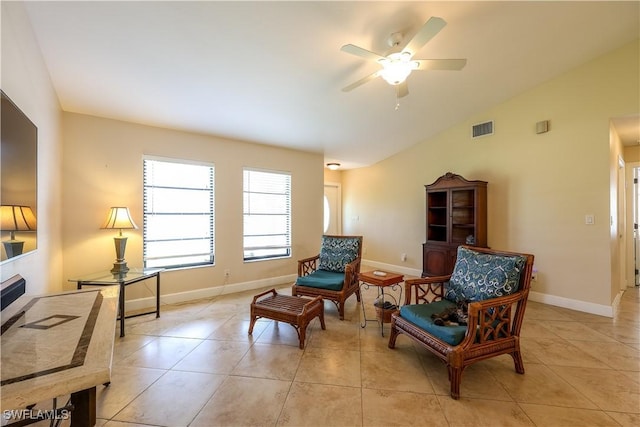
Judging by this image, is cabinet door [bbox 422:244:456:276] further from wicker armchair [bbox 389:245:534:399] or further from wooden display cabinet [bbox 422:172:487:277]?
wicker armchair [bbox 389:245:534:399]

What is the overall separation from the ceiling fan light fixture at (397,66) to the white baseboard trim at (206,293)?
3.61m

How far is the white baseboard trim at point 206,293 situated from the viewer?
3584 mm

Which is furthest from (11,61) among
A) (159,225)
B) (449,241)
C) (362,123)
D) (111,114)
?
(449,241)

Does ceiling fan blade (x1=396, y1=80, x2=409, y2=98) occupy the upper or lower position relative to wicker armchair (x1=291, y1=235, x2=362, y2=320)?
upper

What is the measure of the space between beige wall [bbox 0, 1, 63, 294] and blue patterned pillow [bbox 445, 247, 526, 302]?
3.17m

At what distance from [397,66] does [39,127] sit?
9.79 feet

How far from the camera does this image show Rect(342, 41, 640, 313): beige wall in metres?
3.32

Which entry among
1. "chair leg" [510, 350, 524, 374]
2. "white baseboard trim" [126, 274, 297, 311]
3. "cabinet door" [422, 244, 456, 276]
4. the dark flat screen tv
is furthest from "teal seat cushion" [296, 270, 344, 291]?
the dark flat screen tv

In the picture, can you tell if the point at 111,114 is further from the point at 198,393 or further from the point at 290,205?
the point at 198,393

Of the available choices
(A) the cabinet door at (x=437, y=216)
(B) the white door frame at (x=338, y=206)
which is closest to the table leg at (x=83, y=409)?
(A) the cabinet door at (x=437, y=216)

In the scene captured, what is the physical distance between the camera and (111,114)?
10.8ft

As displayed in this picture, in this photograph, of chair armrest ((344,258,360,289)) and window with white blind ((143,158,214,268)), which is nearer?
chair armrest ((344,258,360,289))

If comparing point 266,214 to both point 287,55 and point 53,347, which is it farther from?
point 53,347

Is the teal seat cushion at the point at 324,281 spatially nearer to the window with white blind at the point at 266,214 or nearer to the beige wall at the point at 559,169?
the window with white blind at the point at 266,214
